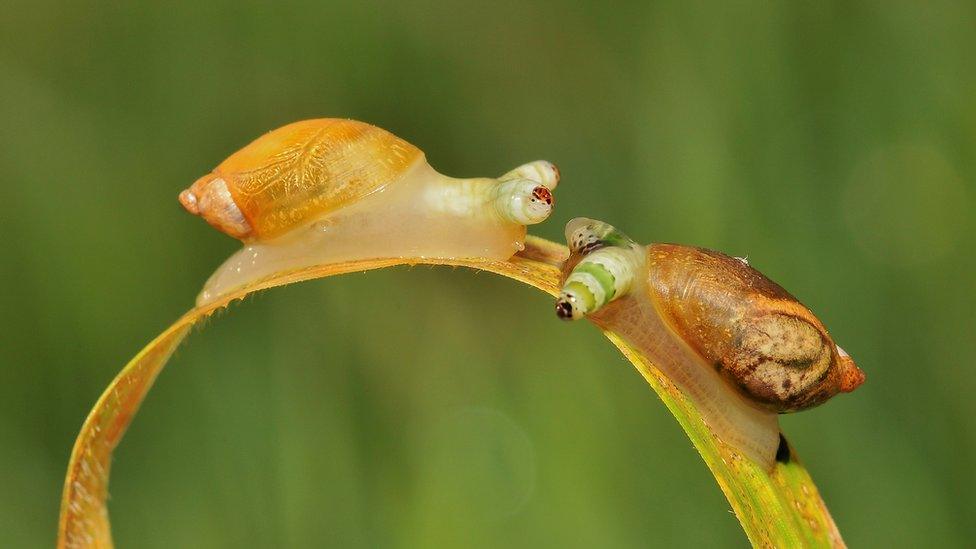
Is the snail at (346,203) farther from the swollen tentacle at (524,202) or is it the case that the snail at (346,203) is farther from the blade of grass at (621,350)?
the blade of grass at (621,350)

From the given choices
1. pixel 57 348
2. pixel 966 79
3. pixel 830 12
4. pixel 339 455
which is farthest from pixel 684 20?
pixel 57 348

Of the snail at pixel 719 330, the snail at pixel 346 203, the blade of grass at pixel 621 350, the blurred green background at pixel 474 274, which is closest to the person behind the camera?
the blade of grass at pixel 621 350

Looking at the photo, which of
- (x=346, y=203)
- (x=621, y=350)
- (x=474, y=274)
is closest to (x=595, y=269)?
(x=621, y=350)

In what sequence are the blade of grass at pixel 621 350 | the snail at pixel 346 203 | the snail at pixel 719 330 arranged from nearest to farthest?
1. the blade of grass at pixel 621 350
2. the snail at pixel 719 330
3. the snail at pixel 346 203

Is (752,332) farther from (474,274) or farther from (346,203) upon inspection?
(474,274)

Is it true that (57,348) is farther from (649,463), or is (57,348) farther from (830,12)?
(830,12)

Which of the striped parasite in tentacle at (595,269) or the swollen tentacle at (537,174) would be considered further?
the swollen tentacle at (537,174)

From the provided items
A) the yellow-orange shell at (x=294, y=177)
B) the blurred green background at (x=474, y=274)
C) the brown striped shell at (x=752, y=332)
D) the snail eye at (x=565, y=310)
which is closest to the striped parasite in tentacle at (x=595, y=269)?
the snail eye at (x=565, y=310)

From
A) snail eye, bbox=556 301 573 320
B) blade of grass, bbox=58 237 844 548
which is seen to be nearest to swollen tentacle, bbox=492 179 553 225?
blade of grass, bbox=58 237 844 548
